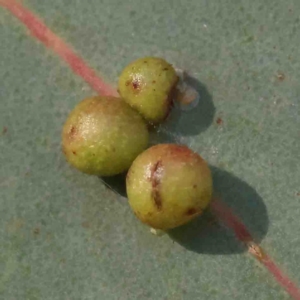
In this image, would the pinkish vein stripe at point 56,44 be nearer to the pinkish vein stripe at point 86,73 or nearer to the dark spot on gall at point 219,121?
the pinkish vein stripe at point 86,73

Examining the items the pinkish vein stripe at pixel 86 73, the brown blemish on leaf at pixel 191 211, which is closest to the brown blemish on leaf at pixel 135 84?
the pinkish vein stripe at pixel 86 73

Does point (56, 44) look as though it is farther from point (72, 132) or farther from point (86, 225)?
point (86, 225)

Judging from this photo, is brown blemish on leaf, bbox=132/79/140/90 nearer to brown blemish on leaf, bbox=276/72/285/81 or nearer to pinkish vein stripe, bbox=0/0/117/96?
pinkish vein stripe, bbox=0/0/117/96

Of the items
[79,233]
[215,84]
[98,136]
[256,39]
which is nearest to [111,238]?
[79,233]

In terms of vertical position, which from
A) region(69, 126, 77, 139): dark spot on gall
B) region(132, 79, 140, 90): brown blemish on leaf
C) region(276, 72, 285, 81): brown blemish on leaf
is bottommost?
region(276, 72, 285, 81): brown blemish on leaf

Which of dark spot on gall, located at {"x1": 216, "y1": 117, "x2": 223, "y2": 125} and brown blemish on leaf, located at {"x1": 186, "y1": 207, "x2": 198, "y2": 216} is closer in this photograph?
brown blemish on leaf, located at {"x1": 186, "y1": 207, "x2": 198, "y2": 216}

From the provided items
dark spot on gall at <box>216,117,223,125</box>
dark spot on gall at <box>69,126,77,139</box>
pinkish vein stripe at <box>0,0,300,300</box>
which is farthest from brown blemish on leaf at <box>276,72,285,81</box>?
dark spot on gall at <box>69,126,77,139</box>

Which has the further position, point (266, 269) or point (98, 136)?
point (266, 269)

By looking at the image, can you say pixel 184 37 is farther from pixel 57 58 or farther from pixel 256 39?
pixel 57 58
